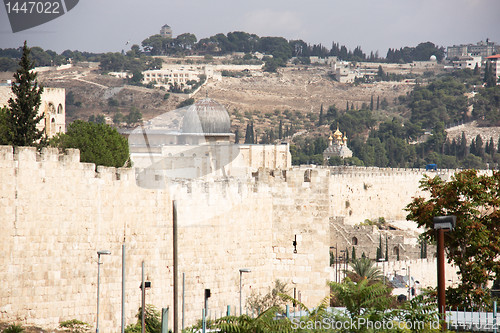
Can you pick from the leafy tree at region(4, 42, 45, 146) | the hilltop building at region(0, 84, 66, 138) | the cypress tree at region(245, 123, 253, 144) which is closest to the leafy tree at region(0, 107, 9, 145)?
the leafy tree at region(4, 42, 45, 146)

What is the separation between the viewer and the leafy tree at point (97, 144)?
3284cm

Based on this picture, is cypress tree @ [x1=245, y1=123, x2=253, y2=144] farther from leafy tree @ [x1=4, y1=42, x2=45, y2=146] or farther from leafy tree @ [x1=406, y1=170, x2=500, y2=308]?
leafy tree @ [x1=406, y1=170, x2=500, y2=308]

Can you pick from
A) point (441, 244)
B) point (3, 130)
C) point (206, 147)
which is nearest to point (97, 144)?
point (3, 130)

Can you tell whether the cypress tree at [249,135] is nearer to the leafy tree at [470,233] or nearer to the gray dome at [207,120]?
the gray dome at [207,120]

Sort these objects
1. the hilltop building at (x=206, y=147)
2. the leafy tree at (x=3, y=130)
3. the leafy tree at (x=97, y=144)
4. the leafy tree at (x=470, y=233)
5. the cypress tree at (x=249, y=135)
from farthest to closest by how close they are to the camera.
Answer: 1. the cypress tree at (x=249, y=135)
2. the hilltop building at (x=206, y=147)
3. the leafy tree at (x=97, y=144)
4. the leafy tree at (x=3, y=130)
5. the leafy tree at (x=470, y=233)

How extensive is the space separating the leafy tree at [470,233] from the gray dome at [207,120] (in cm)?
3144

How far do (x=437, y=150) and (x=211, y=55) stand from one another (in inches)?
3869

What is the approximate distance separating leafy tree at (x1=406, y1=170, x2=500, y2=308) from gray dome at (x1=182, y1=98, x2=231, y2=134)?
3144 centimetres

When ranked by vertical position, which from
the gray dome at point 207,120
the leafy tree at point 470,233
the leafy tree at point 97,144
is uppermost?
the gray dome at point 207,120

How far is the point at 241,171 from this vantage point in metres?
39.0

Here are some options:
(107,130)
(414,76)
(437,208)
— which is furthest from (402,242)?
(414,76)

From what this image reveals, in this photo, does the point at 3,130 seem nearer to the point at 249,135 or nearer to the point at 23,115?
the point at 23,115

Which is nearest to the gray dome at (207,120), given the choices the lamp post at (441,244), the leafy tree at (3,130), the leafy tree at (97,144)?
the leafy tree at (97,144)

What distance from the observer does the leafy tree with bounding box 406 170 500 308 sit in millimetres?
17750
